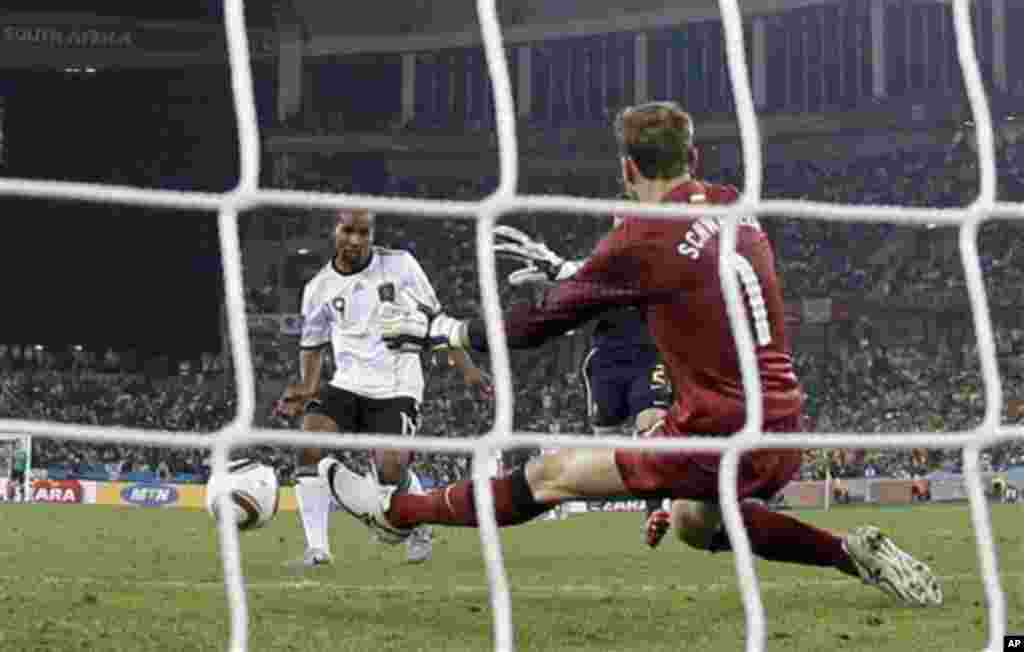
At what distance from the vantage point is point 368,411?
852cm

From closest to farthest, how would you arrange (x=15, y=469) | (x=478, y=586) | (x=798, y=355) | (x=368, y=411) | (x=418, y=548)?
1. (x=478, y=586)
2. (x=418, y=548)
3. (x=368, y=411)
4. (x=15, y=469)
5. (x=798, y=355)

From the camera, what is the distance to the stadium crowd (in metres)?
28.8

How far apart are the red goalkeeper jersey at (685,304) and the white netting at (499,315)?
0.90 meters

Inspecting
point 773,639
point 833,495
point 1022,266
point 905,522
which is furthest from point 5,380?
point 773,639

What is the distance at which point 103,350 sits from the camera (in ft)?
106

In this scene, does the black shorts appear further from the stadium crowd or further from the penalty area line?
the stadium crowd

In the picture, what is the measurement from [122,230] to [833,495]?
15732 mm

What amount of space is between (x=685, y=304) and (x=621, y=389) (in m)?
3.88

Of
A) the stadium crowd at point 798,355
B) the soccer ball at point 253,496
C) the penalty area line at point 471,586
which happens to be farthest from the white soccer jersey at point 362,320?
the stadium crowd at point 798,355

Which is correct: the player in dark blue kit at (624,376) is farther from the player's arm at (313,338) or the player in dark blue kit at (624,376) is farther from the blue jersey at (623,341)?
the player's arm at (313,338)

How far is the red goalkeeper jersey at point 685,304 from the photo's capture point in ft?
15.5

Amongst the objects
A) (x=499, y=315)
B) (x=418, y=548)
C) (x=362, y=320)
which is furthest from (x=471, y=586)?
(x=499, y=315)

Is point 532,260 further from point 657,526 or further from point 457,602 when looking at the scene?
point 657,526

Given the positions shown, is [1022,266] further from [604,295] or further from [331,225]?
[604,295]
